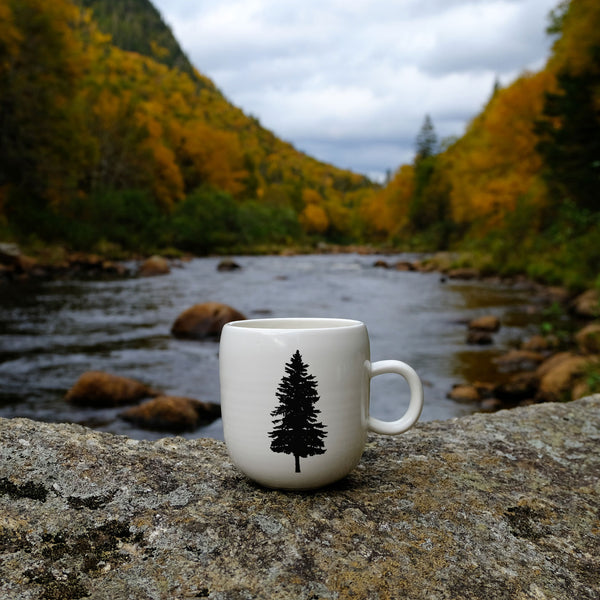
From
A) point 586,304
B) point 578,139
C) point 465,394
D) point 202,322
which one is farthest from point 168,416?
point 578,139

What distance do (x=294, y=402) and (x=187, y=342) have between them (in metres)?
7.62

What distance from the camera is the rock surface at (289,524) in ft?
2.76

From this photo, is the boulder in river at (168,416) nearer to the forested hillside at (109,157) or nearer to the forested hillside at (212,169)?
the forested hillside at (212,169)

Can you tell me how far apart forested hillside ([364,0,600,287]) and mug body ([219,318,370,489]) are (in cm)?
474

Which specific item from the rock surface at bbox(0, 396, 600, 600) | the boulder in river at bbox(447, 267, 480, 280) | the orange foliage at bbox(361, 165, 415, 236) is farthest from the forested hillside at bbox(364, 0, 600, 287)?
the orange foliage at bbox(361, 165, 415, 236)

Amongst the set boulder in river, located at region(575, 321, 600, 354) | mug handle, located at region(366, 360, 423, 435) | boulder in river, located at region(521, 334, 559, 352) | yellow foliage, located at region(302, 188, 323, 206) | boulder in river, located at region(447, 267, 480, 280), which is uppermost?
yellow foliage, located at region(302, 188, 323, 206)

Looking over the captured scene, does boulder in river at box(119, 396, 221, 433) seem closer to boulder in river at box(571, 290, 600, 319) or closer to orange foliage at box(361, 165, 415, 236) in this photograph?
boulder in river at box(571, 290, 600, 319)

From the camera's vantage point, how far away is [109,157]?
109 ft

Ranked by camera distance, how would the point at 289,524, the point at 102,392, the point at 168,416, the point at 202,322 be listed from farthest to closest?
the point at 202,322 → the point at 102,392 → the point at 168,416 → the point at 289,524

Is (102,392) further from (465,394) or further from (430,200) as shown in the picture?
(430,200)

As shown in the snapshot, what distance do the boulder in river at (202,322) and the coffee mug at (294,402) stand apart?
7738 millimetres

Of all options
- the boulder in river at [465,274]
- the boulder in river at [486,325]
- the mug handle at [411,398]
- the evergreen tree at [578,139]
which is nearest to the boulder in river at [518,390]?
the boulder in river at [486,325]

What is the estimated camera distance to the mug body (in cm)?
106

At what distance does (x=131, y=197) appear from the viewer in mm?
29062
